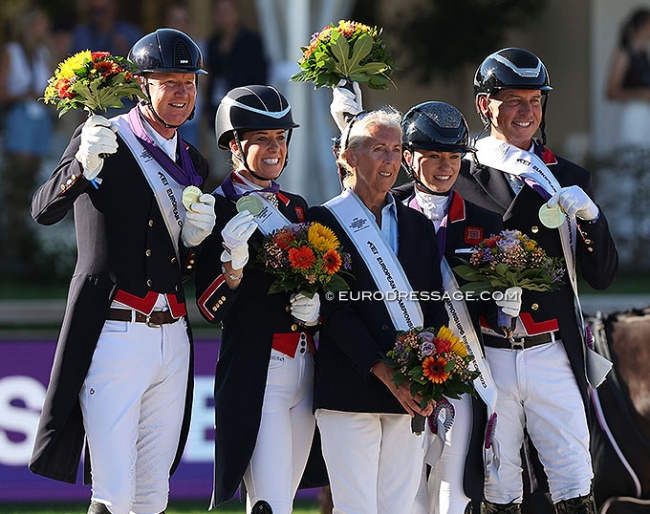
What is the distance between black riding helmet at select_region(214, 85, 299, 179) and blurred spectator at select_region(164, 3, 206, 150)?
308 inches

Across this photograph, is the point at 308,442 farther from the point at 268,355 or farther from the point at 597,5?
the point at 597,5

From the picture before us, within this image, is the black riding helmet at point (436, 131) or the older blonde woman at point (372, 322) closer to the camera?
the older blonde woman at point (372, 322)

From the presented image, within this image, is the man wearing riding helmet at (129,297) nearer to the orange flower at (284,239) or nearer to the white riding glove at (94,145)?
the white riding glove at (94,145)

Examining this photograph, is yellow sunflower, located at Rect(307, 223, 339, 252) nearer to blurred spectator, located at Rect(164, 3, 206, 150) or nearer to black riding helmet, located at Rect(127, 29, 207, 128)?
black riding helmet, located at Rect(127, 29, 207, 128)

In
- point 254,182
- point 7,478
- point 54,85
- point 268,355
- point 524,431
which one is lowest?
point 7,478

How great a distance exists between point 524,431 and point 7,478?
360cm

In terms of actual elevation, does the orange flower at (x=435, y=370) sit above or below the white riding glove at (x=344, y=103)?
below

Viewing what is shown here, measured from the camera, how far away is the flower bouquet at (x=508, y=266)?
18.2 feet

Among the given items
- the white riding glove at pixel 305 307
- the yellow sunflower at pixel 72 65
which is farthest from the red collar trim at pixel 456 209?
the yellow sunflower at pixel 72 65

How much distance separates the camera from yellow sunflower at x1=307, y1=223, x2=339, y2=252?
540cm

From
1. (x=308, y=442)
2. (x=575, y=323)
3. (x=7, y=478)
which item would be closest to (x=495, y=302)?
(x=575, y=323)

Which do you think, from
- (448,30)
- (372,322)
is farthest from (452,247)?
(448,30)

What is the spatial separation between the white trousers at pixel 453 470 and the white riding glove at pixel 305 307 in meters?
0.75

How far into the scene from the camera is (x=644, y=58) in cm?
1546
